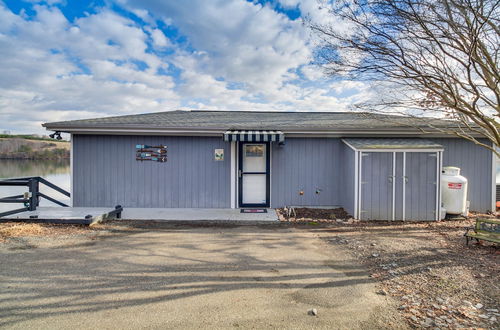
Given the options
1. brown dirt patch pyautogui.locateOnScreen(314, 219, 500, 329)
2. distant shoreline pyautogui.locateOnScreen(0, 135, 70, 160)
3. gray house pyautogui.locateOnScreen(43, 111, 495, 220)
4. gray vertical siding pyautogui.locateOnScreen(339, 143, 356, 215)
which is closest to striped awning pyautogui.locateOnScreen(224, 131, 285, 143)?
gray house pyautogui.locateOnScreen(43, 111, 495, 220)

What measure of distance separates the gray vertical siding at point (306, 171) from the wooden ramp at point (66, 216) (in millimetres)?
4302

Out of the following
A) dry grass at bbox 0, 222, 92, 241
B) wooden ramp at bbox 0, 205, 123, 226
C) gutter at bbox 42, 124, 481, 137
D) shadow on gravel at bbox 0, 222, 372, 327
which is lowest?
shadow on gravel at bbox 0, 222, 372, 327

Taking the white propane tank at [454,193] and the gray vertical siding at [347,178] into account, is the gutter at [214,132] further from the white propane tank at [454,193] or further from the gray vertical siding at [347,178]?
the white propane tank at [454,193]

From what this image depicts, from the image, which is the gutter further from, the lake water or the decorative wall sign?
the lake water

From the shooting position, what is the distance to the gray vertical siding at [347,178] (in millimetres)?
6367

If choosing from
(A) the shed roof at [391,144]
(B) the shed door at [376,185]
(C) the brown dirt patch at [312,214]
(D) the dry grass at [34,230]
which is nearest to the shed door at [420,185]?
(A) the shed roof at [391,144]

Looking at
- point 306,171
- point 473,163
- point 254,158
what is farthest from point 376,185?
point 473,163

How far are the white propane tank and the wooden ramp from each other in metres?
8.11

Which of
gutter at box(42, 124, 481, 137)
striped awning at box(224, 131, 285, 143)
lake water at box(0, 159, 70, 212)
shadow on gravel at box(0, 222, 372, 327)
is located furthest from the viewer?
lake water at box(0, 159, 70, 212)

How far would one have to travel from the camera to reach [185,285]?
297cm

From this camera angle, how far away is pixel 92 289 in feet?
9.39

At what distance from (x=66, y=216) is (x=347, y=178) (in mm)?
6938

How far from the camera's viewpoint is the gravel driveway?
2311 millimetres

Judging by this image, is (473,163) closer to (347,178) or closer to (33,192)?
(347,178)
